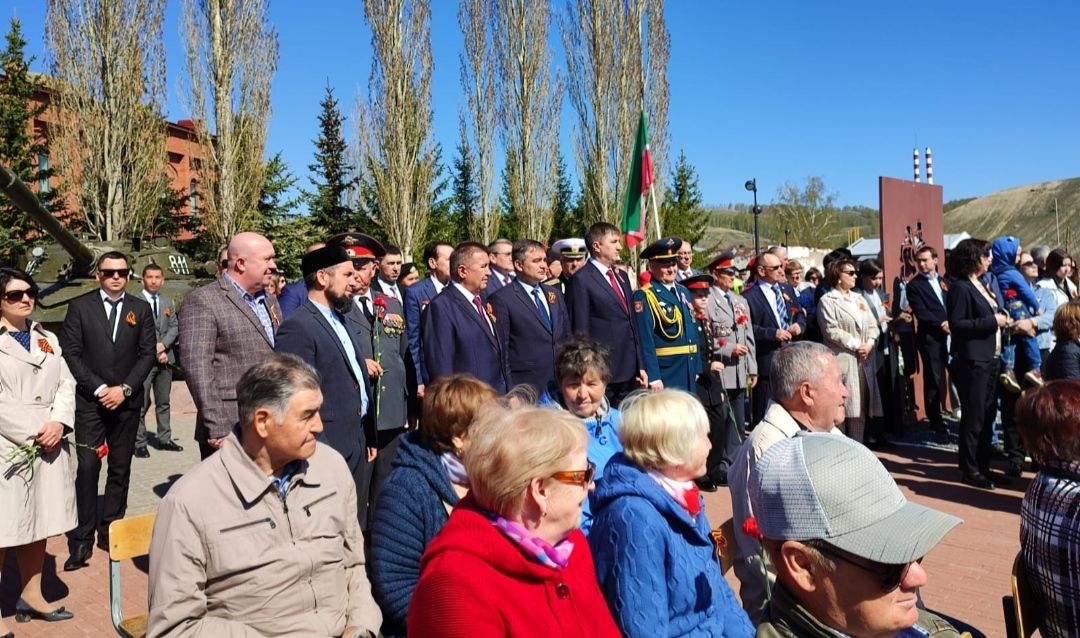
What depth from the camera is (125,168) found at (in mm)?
22500

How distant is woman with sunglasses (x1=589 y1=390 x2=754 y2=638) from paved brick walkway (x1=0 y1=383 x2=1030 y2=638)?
2543 mm

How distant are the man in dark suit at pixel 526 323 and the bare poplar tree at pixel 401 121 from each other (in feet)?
64.6

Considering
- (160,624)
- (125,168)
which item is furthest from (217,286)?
(125,168)

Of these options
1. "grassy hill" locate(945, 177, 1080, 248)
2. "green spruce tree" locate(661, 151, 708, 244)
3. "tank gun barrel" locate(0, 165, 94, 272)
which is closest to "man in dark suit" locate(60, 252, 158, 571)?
"tank gun barrel" locate(0, 165, 94, 272)

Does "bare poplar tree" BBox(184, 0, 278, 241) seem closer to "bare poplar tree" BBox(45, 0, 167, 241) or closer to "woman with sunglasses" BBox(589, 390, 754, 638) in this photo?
"bare poplar tree" BBox(45, 0, 167, 241)

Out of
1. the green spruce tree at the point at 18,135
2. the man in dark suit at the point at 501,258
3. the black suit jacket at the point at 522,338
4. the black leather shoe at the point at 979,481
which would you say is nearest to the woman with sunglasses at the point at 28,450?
the black suit jacket at the point at 522,338

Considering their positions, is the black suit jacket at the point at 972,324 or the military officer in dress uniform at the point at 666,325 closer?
the military officer in dress uniform at the point at 666,325

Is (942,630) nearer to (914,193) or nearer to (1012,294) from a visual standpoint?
(1012,294)

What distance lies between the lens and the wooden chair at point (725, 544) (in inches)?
122

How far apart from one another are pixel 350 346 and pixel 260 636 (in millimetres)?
2225

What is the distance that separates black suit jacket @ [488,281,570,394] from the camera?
21.0ft

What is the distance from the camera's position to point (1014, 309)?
26.2 ft

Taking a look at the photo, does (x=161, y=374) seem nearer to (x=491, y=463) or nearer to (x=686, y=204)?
(x=491, y=463)

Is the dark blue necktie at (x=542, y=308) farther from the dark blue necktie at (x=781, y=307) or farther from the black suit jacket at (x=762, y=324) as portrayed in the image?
the dark blue necktie at (x=781, y=307)
